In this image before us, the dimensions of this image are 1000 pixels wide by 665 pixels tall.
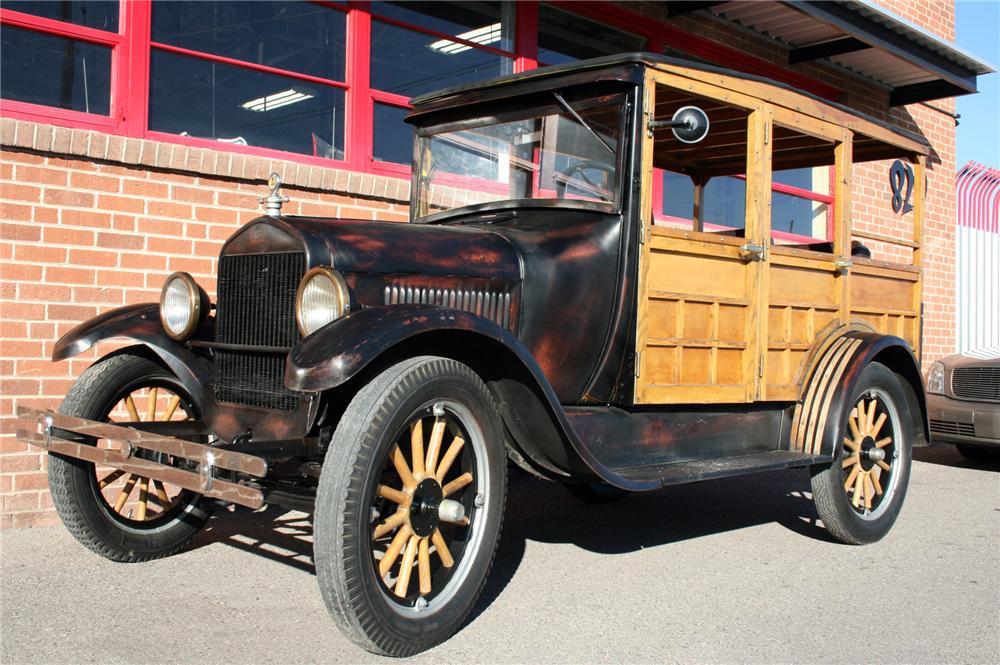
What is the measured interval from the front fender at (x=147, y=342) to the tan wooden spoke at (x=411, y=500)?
1.13 metres

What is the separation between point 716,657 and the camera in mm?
3031

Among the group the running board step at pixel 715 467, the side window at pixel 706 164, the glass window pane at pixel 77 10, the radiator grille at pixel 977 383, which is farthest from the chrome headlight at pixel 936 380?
the glass window pane at pixel 77 10

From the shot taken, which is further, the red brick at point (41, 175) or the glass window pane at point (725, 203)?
the glass window pane at point (725, 203)

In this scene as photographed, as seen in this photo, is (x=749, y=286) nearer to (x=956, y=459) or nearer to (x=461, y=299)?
(x=461, y=299)

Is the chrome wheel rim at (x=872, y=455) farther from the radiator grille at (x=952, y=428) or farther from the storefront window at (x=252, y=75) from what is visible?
the storefront window at (x=252, y=75)

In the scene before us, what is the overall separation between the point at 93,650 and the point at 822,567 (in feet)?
10.1

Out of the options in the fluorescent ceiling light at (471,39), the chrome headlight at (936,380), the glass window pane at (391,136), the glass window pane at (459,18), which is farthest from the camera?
the chrome headlight at (936,380)

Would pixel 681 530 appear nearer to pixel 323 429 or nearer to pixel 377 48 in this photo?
pixel 323 429

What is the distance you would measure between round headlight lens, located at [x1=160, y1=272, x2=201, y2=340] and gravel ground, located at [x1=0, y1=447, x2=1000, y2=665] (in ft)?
3.33

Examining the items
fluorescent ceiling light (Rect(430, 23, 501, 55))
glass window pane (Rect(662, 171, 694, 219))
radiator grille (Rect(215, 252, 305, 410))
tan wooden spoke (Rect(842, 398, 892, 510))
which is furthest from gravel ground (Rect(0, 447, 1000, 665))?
fluorescent ceiling light (Rect(430, 23, 501, 55))

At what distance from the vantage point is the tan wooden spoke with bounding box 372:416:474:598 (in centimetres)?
297

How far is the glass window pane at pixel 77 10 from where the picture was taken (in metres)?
4.87

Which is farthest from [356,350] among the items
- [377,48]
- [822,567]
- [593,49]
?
[593,49]

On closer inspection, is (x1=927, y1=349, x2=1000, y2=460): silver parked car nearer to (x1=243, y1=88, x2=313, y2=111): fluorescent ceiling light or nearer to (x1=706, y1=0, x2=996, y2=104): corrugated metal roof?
(x1=706, y1=0, x2=996, y2=104): corrugated metal roof
